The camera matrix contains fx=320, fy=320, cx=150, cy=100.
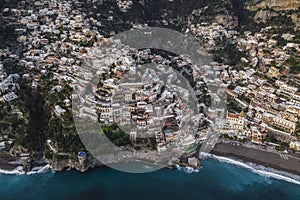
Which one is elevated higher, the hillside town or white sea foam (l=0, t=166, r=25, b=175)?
the hillside town

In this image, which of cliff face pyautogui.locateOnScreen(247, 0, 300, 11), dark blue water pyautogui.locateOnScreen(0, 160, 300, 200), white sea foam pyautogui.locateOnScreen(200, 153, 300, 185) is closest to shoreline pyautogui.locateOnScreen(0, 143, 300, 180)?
white sea foam pyautogui.locateOnScreen(200, 153, 300, 185)

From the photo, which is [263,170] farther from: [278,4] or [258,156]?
[278,4]

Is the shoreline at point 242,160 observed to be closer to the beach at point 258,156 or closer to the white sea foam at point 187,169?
the beach at point 258,156

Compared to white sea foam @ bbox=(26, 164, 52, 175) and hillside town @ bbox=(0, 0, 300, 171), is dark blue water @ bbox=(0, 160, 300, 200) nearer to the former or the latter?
white sea foam @ bbox=(26, 164, 52, 175)

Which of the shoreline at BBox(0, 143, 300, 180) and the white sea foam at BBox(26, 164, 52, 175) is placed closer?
the white sea foam at BBox(26, 164, 52, 175)

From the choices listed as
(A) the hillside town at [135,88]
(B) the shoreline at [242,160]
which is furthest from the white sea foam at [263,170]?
(A) the hillside town at [135,88]

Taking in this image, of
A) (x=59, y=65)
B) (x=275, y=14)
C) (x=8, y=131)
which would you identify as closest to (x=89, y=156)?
(x=8, y=131)
